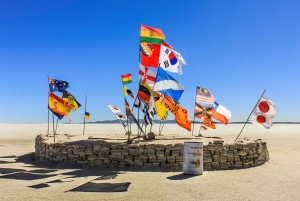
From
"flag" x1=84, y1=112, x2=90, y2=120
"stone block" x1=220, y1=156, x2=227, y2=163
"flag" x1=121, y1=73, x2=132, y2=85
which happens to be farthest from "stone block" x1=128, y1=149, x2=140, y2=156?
"flag" x1=84, y1=112, x2=90, y2=120

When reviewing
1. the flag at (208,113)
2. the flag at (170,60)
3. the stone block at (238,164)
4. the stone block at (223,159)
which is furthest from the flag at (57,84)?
the stone block at (238,164)

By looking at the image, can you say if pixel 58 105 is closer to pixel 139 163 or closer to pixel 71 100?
pixel 71 100

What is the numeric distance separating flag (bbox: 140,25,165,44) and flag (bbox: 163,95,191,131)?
2879 millimetres

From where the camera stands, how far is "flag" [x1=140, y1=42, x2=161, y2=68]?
1474 cm

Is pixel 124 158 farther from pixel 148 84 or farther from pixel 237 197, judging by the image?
pixel 237 197

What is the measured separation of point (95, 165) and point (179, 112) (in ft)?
16.5

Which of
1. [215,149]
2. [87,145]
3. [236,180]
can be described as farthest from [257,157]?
[87,145]

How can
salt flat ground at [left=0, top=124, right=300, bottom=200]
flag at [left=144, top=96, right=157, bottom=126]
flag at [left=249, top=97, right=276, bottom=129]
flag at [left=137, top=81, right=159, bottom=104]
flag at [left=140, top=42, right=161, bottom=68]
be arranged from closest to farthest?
salt flat ground at [left=0, top=124, right=300, bottom=200] < flag at [left=140, top=42, right=161, bottom=68] < flag at [left=137, top=81, right=159, bottom=104] < flag at [left=144, top=96, right=157, bottom=126] < flag at [left=249, top=97, right=276, bottom=129]

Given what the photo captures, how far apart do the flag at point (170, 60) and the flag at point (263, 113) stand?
4.34m

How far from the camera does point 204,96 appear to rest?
1794 centimetres

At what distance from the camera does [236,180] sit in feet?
36.4

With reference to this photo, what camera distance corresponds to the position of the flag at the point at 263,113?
16.0m

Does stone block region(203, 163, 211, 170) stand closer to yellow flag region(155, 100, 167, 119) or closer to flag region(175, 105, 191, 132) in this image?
flag region(175, 105, 191, 132)

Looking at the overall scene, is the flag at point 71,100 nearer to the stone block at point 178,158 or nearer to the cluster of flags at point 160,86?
the cluster of flags at point 160,86
